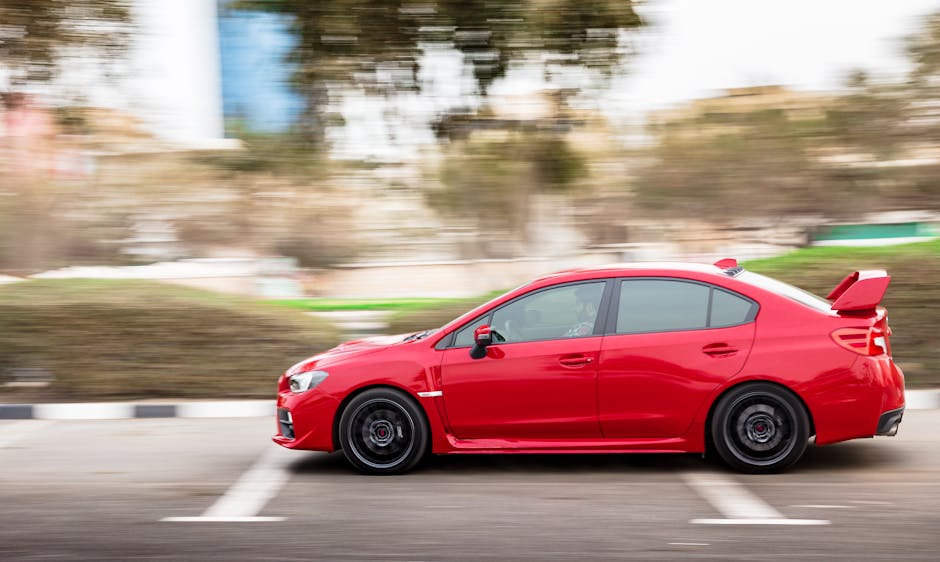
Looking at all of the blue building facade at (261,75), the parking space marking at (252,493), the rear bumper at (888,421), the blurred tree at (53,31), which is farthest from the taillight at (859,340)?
the blurred tree at (53,31)

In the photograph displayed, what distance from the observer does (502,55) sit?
1296cm

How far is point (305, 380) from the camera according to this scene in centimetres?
688

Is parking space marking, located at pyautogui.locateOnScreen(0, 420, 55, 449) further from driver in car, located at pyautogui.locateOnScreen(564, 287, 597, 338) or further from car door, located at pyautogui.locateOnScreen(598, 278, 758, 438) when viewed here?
car door, located at pyautogui.locateOnScreen(598, 278, 758, 438)

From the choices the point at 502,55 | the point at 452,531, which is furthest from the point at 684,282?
the point at 502,55

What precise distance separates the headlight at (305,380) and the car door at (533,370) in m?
0.85

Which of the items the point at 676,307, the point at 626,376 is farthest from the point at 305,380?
the point at 676,307

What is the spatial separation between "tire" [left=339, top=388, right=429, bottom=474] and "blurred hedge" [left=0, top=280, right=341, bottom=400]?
4.19m

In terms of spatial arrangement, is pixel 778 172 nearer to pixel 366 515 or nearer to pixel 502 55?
pixel 502 55

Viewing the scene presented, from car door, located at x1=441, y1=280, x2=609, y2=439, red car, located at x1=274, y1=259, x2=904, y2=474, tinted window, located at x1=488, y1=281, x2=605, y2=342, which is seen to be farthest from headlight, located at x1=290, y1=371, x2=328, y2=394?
tinted window, located at x1=488, y1=281, x2=605, y2=342

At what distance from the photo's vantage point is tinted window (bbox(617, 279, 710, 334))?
652 cm

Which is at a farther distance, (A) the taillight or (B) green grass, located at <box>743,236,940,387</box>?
(B) green grass, located at <box>743,236,940,387</box>

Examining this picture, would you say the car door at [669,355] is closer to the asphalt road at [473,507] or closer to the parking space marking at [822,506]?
the asphalt road at [473,507]

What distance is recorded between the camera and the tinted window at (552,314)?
260 inches

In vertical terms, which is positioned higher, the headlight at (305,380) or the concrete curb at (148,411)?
the headlight at (305,380)
